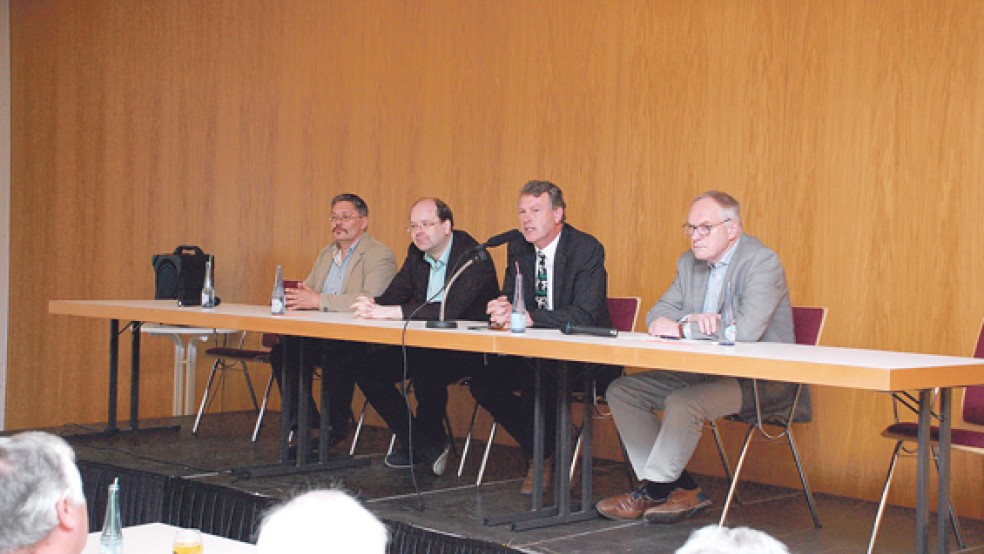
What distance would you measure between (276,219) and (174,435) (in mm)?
1741

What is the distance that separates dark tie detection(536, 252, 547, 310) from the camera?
14.9 ft

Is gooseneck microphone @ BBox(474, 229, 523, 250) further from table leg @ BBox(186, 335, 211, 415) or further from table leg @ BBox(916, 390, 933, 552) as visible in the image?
table leg @ BBox(186, 335, 211, 415)

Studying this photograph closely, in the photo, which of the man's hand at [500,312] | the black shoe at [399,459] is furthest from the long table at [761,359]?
the black shoe at [399,459]

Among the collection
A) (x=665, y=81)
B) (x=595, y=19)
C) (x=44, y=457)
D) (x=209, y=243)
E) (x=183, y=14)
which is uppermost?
(x=183, y=14)

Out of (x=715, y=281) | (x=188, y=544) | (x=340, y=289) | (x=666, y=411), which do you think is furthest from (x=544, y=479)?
(x=188, y=544)

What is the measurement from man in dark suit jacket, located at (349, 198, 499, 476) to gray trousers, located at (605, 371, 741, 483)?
940 mm

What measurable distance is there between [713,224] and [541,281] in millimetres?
841

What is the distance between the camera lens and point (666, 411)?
3750mm

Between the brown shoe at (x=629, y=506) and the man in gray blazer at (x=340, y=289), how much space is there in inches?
58.6

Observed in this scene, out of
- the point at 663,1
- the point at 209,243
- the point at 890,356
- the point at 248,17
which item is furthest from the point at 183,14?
the point at 890,356

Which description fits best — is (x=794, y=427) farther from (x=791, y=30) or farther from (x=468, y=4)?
(x=468, y=4)

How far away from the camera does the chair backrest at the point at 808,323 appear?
160 inches

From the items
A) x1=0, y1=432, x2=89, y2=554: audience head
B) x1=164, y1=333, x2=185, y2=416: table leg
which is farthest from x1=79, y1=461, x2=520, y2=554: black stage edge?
x1=0, y1=432, x2=89, y2=554: audience head

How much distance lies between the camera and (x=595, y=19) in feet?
18.0
